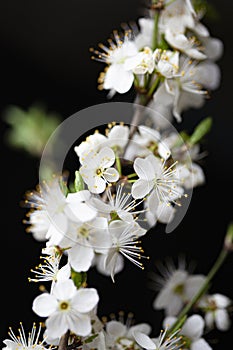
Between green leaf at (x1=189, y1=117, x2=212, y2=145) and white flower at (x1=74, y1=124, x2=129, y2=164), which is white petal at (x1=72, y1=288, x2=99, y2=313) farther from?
green leaf at (x1=189, y1=117, x2=212, y2=145)

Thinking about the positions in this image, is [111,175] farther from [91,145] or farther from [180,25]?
[180,25]

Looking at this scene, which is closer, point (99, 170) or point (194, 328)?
point (99, 170)

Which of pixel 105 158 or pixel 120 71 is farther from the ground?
pixel 120 71

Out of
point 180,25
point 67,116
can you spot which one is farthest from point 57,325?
point 67,116

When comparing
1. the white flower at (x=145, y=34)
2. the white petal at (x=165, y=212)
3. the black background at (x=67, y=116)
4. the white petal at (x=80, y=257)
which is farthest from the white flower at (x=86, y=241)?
the black background at (x=67, y=116)

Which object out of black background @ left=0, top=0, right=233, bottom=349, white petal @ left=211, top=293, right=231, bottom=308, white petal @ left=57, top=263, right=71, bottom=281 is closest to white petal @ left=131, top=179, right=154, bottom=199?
white petal @ left=57, top=263, right=71, bottom=281

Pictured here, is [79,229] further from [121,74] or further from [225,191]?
[225,191]

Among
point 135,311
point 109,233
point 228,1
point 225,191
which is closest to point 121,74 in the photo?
point 109,233
